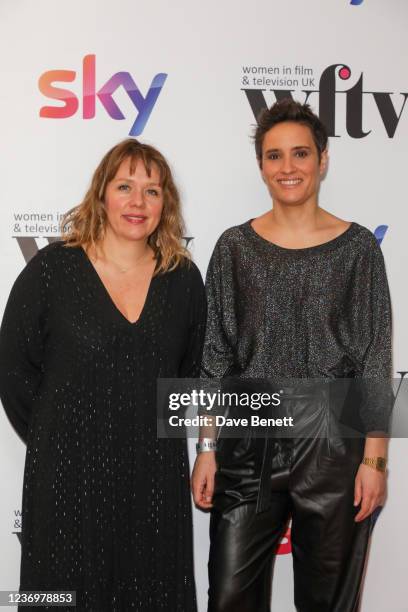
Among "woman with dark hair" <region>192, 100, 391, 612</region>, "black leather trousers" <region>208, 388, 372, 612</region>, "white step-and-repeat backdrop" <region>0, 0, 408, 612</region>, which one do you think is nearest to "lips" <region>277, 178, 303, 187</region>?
"woman with dark hair" <region>192, 100, 391, 612</region>

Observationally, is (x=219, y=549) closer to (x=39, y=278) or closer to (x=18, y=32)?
(x=39, y=278)

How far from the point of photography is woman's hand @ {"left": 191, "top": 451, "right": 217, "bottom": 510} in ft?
7.09

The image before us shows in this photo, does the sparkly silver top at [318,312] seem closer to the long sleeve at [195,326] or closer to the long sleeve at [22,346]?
the long sleeve at [195,326]

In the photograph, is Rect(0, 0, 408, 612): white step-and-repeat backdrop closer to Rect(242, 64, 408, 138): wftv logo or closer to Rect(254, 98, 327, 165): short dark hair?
Rect(242, 64, 408, 138): wftv logo

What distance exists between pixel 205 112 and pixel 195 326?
0.89 metres

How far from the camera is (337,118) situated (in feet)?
8.62

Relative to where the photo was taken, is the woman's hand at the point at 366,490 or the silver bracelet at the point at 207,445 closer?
the woman's hand at the point at 366,490

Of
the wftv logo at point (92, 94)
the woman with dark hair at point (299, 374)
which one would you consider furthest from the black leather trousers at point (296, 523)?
the wftv logo at point (92, 94)

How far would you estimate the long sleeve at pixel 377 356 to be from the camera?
81.7 inches

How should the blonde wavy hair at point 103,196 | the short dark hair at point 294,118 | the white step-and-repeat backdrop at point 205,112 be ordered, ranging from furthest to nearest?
the white step-and-repeat backdrop at point 205,112
the short dark hair at point 294,118
the blonde wavy hair at point 103,196

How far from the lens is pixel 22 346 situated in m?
2.04

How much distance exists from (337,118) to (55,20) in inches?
43.6

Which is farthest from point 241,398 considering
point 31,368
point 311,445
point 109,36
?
point 109,36

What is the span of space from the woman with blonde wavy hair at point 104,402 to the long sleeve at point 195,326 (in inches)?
2.7
